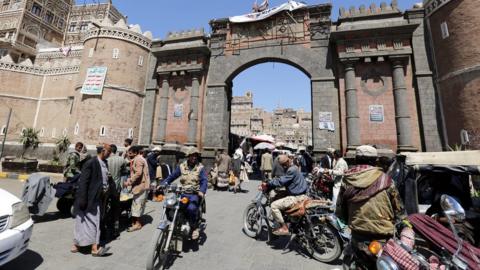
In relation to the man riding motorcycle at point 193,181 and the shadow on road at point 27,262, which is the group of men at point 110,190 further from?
the shadow on road at point 27,262

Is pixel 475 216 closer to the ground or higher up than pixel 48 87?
closer to the ground

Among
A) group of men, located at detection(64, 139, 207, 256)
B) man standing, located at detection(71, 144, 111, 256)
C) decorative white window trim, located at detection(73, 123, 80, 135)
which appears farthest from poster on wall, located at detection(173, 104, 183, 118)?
man standing, located at detection(71, 144, 111, 256)

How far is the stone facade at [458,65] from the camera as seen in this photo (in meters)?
10.5

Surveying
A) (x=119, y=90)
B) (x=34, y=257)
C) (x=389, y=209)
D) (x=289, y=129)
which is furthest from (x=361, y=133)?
(x=289, y=129)

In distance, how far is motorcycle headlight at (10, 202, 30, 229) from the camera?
3.28 m

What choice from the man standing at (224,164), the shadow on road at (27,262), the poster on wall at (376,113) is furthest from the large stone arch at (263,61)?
the shadow on road at (27,262)

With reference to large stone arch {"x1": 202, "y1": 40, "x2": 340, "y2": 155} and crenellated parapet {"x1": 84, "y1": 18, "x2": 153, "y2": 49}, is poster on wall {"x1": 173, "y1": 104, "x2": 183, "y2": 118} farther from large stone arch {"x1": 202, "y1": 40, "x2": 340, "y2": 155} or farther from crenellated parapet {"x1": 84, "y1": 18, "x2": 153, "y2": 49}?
crenellated parapet {"x1": 84, "y1": 18, "x2": 153, "y2": 49}

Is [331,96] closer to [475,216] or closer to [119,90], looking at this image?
[475,216]

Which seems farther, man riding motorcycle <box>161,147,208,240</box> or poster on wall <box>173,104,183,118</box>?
poster on wall <box>173,104,183,118</box>

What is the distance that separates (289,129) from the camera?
69.4 metres

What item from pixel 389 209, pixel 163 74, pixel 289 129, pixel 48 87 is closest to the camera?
pixel 389 209

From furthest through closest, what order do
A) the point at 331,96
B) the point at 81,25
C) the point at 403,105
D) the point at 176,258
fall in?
the point at 81,25
the point at 331,96
the point at 403,105
the point at 176,258

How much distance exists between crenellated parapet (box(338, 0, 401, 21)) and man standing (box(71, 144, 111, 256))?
50.0 ft

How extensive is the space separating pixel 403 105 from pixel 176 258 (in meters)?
13.3
